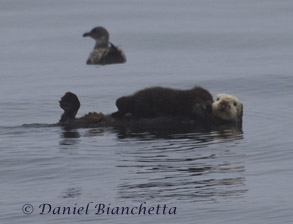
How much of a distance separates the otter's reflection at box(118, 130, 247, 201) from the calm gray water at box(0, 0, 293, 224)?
0.01 m

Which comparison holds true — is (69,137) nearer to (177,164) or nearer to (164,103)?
(164,103)

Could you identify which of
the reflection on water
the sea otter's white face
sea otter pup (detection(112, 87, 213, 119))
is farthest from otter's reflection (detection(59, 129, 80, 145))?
the sea otter's white face

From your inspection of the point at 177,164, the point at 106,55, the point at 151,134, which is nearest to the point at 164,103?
the point at 151,134

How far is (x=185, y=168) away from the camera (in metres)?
10.0

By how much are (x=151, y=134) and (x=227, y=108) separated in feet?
3.25

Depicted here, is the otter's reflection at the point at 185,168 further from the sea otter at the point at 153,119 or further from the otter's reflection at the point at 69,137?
the otter's reflection at the point at 69,137

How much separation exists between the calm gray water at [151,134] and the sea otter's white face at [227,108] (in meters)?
0.19

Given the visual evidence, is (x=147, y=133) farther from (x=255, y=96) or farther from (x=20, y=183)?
(x=255, y=96)

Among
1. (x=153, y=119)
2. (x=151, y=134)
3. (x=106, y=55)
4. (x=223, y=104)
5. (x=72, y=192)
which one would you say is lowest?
(x=72, y=192)

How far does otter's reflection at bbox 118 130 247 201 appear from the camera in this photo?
917 cm

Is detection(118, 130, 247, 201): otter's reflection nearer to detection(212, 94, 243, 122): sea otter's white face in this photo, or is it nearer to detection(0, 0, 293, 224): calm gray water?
detection(0, 0, 293, 224): calm gray water

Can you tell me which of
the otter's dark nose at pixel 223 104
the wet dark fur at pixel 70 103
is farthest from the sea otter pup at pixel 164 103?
the wet dark fur at pixel 70 103

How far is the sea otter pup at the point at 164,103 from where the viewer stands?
467 inches

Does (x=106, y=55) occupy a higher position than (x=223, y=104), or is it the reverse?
(x=106, y=55)
